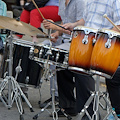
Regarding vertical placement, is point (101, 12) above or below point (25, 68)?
above

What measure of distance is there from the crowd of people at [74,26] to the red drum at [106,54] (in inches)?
10.6

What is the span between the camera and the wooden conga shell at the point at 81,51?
3.69 metres

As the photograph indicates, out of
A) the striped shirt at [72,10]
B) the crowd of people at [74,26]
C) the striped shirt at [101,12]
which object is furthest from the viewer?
the striped shirt at [72,10]

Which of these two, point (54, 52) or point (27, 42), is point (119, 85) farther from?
point (27, 42)

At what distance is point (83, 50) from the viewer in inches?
146

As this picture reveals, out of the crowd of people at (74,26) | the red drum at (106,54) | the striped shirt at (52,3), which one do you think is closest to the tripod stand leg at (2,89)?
the crowd of people at (74,26)

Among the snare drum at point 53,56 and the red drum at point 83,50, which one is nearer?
the red drum at point 83,50

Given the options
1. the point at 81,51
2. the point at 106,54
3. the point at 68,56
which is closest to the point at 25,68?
the point at 68,56

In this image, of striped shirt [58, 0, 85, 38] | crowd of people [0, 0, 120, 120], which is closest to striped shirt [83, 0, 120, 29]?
crowd of people [0, 0, 120, 120]

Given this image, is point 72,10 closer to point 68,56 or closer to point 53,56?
point 53,56

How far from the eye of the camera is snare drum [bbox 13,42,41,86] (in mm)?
5273

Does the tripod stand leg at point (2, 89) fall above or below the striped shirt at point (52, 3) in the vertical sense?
below

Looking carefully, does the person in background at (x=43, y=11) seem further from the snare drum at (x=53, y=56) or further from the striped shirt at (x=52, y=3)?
the snare drum at (x=53, y=56)

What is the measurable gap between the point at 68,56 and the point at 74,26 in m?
0.95
